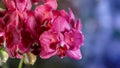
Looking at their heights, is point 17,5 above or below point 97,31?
above

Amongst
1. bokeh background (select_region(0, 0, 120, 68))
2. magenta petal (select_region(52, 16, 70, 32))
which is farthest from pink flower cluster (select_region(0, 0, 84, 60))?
bokeh background (select_region(0, 0, 120, 68))

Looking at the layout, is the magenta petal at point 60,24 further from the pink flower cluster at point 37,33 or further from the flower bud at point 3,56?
the flower bud at point 3,56

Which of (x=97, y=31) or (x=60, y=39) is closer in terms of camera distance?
(x=60, y=39)

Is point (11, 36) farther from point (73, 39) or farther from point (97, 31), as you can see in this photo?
point (97, 31)

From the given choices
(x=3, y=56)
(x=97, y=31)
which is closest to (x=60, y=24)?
(x=3, y=56)

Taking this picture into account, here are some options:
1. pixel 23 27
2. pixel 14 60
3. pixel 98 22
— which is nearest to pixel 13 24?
pixel 23 27

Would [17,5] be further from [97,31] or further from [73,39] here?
[97,31]
